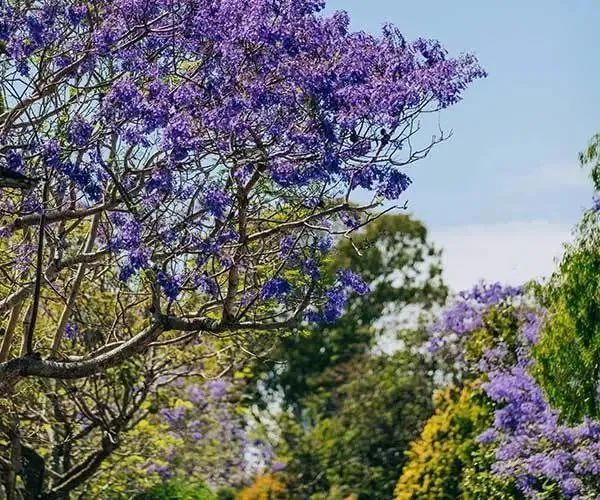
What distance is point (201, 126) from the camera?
36.8ft

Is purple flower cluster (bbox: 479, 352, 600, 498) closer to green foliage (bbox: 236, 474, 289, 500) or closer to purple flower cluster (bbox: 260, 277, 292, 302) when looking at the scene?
purple flower cluster (bbox: 260, 277, 292, 302)

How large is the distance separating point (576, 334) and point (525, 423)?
2.87 m

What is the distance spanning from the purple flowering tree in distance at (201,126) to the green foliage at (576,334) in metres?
4.39

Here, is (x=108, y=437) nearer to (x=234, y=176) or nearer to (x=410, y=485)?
(x=234, y=176)

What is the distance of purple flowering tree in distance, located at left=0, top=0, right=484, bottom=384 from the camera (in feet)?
36.9

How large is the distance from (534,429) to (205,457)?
694 cm

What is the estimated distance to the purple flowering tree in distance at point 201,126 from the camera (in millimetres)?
11234

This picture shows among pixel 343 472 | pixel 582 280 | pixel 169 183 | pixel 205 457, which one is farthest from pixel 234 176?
pixel 343 472

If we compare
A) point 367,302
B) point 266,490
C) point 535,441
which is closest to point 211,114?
point 535,441

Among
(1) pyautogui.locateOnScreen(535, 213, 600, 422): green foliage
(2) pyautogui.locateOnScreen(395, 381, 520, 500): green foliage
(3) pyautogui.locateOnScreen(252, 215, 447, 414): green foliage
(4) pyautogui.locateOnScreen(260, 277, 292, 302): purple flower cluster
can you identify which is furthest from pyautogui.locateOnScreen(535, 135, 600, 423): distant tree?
(3) pyautogui.locateOnScreen(252, 215, 447, 414): green foliage

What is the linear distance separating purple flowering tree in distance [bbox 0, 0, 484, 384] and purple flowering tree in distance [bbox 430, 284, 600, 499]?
635cm

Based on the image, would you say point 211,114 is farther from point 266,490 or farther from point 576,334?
point 266,490

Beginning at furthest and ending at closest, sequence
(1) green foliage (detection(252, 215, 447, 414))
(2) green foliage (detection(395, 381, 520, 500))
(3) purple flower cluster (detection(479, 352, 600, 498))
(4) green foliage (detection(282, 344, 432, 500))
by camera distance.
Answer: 1. (1) green foliage (detection(252, 215, 447, 414))
2. (4) green foliage (detection(282, 344, 432, 500))
3. (2) green foliage (detection(395, 381, 520, 500))
4. (3) purple flower cluster (detection(479, 352, 600, 498))

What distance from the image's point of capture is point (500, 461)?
19.0 m
